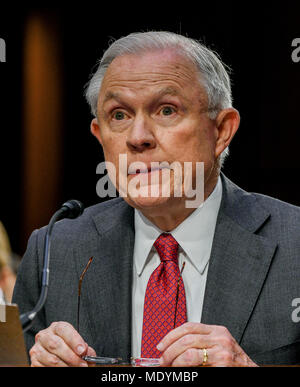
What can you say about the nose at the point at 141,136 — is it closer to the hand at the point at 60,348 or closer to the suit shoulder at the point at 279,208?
the suit shoulder at the point at 279,208

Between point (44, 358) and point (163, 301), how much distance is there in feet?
1.56

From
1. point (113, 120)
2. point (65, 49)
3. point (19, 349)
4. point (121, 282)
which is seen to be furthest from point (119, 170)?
point (65, 49)

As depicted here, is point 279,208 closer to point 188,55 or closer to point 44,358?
point 188,55

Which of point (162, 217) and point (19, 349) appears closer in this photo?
point (19, 349)

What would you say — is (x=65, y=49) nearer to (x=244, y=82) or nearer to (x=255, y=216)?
(x=244, y=82)

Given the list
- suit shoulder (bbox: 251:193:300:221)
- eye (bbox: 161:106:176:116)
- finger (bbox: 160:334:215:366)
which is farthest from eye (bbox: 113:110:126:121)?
finger (bbox: 160:334:215:366)

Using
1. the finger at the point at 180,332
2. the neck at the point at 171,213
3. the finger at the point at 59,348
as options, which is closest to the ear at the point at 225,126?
the neck at the point at 171,213

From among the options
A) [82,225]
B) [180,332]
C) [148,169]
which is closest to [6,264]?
[82,225]

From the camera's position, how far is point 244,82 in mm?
2662

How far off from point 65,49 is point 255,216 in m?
1.66

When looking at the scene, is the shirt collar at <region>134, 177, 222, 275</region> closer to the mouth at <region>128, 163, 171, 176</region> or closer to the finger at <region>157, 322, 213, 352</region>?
the mouth at <region>128, 163, 171, 176</region>

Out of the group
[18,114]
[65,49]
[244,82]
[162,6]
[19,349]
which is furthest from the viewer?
[18,114]

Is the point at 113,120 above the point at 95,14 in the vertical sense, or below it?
below

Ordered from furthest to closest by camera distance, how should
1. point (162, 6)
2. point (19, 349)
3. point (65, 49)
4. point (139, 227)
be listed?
point (65, 49)
point (162, 6)
point (139, 227)
point (19, 349)
